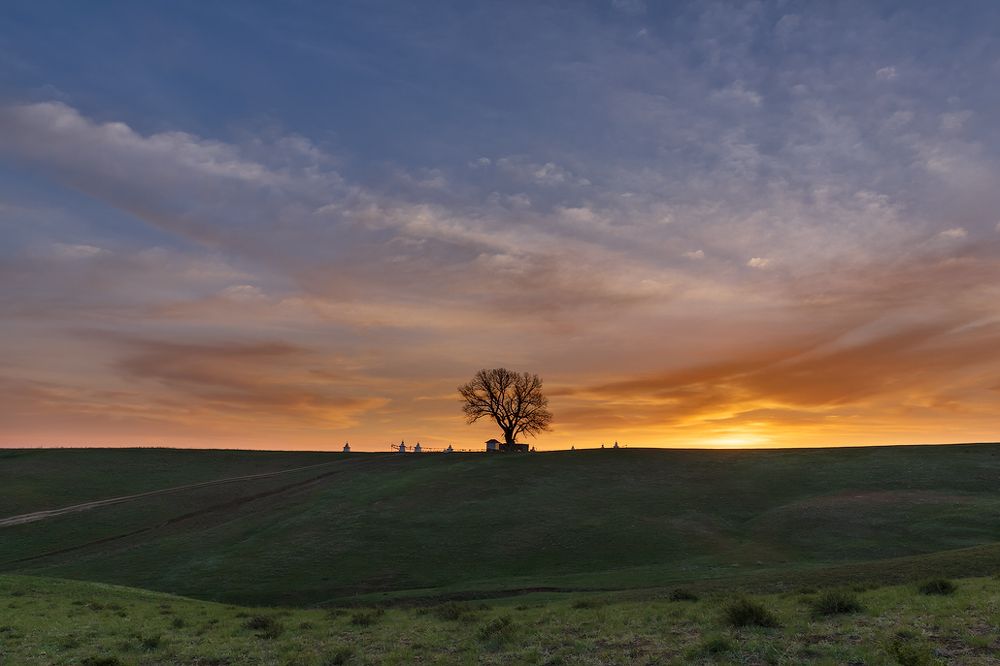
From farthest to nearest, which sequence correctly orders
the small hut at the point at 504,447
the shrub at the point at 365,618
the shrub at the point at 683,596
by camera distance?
the small hut at the point at 504,447
the shrub at the point at 683,596
the shrub at the point at 365,618

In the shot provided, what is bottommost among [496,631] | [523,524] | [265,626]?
[523,524]

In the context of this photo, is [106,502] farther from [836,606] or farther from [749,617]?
[836,606]

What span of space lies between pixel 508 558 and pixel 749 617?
36713 millimetres

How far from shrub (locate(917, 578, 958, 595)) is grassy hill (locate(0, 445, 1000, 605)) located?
30.6 ft

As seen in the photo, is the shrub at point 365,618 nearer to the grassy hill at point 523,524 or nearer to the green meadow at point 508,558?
the green meadow at point 508,558

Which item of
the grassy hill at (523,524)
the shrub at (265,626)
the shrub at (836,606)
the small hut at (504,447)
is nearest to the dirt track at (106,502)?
the grassy hill at (523,524)

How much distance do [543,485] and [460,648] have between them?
61.7 metres

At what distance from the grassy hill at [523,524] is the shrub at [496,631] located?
20.1 m

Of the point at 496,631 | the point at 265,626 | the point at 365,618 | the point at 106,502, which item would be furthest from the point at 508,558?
the point at 106,502

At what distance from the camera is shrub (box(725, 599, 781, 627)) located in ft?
65.8

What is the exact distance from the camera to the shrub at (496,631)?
21.5m

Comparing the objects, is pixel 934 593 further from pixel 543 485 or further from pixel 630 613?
pixel 543 485

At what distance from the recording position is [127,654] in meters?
22.3

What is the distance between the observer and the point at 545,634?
22156 mm
